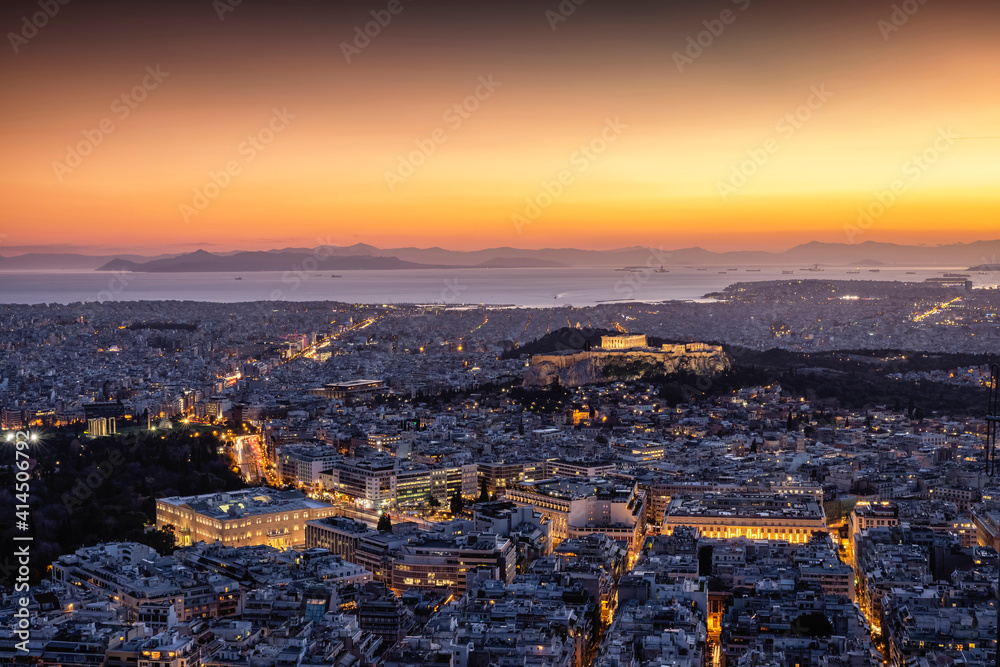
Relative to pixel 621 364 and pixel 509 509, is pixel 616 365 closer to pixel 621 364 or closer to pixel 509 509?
pixel 621 364

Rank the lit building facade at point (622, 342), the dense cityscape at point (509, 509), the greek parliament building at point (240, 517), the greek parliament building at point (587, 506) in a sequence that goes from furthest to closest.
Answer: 1. the lit building facade at point (622, 342)
2. the greek parliament building at point (587, 506)
3. the greek parliament building at point (240, 517)
4. the dense cityscape at point (509, 509)

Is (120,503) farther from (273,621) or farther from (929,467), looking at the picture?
(929,467)

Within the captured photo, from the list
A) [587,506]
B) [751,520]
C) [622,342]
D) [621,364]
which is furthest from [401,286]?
[751,520]

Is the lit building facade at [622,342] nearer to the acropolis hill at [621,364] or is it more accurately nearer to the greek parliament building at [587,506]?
the acropolis hill at [621,364]

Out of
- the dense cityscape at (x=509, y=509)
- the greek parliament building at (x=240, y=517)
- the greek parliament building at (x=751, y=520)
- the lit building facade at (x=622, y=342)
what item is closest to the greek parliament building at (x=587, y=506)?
the dense cityscape at (x=509, y=509)

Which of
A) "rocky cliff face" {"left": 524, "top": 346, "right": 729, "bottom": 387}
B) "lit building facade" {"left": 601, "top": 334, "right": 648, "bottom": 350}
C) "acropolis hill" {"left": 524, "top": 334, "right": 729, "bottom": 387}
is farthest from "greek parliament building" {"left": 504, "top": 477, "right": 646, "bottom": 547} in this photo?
"lit building facade" {"left": 601, "top": 334, "right": 648, "bottom": 350}

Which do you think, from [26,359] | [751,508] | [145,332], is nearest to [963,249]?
[145,332]
